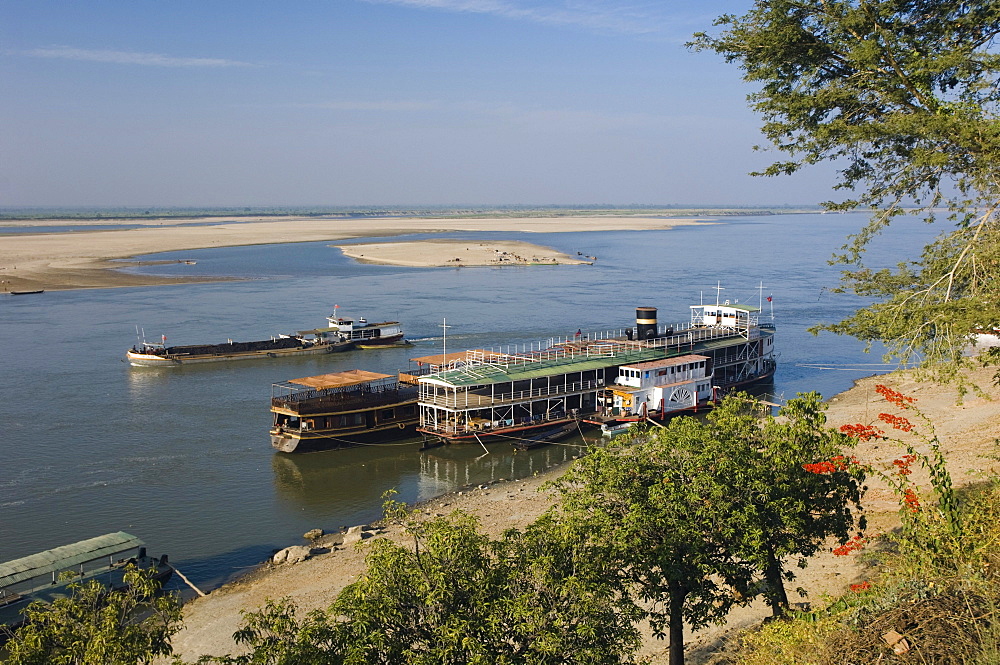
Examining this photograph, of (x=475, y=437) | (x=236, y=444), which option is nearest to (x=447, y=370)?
(x=475, y=437)

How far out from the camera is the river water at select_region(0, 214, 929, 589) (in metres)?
34.1

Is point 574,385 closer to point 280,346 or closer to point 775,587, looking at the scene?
point 775,587

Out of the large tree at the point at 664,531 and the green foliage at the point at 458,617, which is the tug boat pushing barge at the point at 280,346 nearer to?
the large tree at the point at 664,531

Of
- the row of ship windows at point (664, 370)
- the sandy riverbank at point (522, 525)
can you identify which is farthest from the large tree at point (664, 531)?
the row of ship windows at point (664, 370)

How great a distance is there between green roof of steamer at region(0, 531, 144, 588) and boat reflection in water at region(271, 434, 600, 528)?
8.75 meters

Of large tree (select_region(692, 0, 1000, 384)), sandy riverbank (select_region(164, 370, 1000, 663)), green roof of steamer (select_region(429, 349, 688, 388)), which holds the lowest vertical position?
sandy riverbank (select_region(164, 370, 1000, 663))

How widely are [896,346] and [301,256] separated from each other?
15597 centimetres

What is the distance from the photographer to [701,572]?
1616cm

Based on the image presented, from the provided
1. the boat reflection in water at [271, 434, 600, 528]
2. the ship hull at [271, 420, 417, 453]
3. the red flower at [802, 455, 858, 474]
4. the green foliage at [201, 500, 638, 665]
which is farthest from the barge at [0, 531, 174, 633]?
the red flower at [802, 455, 858, 474]

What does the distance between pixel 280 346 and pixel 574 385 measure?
106 ft

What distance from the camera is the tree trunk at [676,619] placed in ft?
53.5

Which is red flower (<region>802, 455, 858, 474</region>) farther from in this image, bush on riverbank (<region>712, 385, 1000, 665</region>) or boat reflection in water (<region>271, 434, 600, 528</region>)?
boat reflection in water (<region>271, 434, 600, 528</region>)

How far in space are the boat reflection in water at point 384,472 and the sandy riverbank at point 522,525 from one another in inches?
85.0

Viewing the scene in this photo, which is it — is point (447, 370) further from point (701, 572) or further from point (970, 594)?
point (970, 594)
